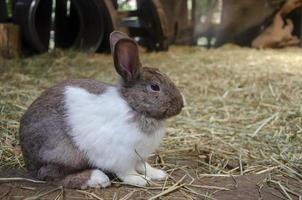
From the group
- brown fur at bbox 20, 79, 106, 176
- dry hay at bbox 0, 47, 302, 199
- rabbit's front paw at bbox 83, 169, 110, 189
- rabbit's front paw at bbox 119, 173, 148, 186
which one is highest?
brown fur at bbox 20, 79, 106, 176

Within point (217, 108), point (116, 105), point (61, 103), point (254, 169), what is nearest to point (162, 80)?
point (116, 105)

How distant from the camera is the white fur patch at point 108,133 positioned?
2.16m

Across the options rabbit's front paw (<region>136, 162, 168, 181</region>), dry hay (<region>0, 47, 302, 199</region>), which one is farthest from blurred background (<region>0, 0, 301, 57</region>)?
rabbit's front paw (<region>136, 162, 168, 181</region>)

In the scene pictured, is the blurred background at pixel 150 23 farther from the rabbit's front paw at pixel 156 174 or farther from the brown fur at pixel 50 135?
the rabbit's front paw at pixel 156 174

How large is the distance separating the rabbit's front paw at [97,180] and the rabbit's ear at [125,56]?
1.45 feet

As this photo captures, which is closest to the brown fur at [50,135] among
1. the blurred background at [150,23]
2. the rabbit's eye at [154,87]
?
the rabbit's eye at [154,87]

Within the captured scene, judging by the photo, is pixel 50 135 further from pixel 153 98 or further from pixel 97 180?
pixel 153 98

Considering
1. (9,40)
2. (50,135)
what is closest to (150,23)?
(9,40)

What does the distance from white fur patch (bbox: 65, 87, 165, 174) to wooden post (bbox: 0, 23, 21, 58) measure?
429 cm

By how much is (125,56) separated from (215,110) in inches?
77.5

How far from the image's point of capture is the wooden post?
20.4ft

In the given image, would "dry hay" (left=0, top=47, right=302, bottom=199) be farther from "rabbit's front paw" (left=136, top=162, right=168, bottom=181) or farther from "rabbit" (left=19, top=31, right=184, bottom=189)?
"rabbit" (left=19, top=31, right=184, bottom=189)

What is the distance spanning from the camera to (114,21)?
5121 millimetres

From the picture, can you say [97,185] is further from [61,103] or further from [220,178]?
[220,178]
